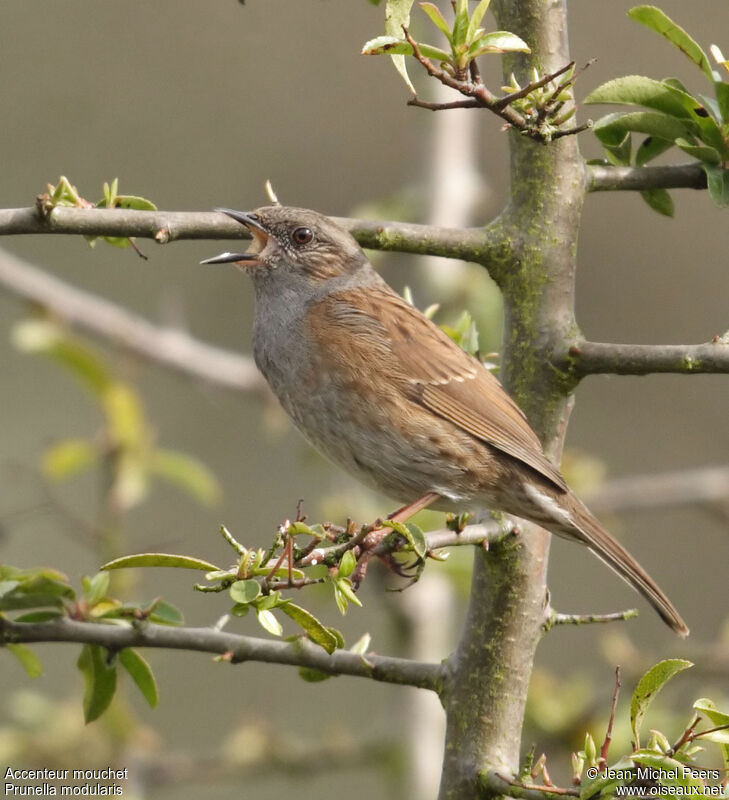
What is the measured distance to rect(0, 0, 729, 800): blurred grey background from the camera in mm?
8375

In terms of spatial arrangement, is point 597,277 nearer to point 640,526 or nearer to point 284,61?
point 640,526

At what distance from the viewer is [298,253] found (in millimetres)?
4168

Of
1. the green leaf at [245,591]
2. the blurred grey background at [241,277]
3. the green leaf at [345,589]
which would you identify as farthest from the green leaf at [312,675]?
the blurred grey background at [241,277]

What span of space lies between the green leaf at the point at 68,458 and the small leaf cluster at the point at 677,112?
2.31 metres

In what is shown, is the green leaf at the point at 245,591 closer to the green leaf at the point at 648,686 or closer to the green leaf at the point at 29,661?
the green leaf at the point at 648,686

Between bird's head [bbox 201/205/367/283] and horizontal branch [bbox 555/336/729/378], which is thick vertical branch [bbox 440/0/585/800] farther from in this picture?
bird's head [bbox 201/205/367/283]

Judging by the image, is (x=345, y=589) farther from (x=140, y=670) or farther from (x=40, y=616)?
(x=40, y=616)

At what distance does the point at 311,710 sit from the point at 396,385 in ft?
16.5

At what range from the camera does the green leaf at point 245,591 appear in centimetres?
228

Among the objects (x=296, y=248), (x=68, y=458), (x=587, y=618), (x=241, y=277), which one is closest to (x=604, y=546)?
(x=587, y=618)

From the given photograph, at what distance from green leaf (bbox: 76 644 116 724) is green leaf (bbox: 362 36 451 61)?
155 cm

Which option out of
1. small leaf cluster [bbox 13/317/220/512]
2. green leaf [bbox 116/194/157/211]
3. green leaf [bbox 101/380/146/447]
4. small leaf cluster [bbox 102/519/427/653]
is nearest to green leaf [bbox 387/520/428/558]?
small leaf cluster [bbox 102/519/427/653]

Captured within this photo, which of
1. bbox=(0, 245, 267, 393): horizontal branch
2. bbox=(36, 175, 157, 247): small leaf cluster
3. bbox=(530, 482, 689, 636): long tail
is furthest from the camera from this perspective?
bbox=(0, 245, 267, 393): horizontal branch

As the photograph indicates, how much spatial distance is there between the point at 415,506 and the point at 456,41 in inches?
56.0
